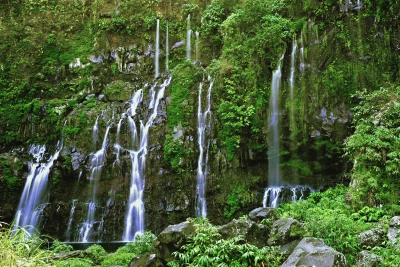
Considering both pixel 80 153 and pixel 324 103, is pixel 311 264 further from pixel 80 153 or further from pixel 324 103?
pixel 80 153

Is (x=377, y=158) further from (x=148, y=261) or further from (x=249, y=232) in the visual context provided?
(x=148, y=261)

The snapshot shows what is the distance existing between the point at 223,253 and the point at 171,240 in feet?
4.08

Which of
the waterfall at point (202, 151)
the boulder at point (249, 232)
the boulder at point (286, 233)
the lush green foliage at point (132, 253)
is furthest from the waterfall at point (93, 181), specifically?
the boulder at point (286, 233)

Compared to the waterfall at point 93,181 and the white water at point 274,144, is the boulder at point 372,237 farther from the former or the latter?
the waterfall at point 93,181

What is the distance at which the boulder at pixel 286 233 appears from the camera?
6.21 metres

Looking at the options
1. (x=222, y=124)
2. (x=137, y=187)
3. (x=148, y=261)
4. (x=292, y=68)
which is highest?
(x=292, y=68)

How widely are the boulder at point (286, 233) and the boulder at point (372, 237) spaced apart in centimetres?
109

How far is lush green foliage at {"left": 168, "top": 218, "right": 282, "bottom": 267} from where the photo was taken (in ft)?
18.5

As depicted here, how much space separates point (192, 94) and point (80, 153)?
19.0ft

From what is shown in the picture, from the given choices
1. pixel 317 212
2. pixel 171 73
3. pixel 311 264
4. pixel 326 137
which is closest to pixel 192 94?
pixel 171 73

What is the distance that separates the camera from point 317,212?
8164mm

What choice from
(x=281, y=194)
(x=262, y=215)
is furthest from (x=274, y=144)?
(x=262, y=215)

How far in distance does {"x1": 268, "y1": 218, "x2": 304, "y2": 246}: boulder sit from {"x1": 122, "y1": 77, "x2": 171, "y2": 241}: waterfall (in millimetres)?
7756

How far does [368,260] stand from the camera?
206 inches
